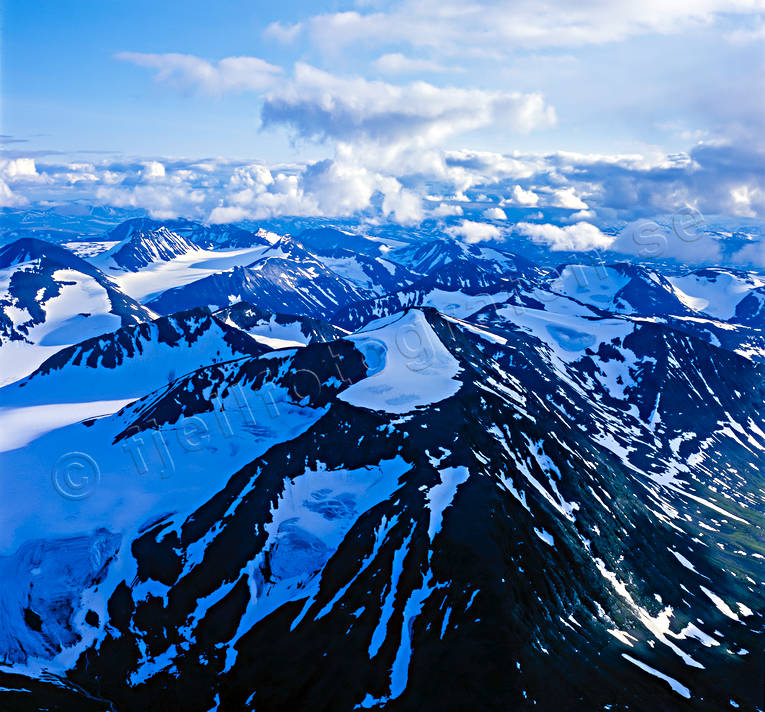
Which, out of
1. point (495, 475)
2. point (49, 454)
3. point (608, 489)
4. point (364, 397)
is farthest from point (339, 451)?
point (49, 454)

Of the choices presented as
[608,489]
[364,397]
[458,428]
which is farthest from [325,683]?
[608,489]

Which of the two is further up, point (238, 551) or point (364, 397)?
point (364, 397)

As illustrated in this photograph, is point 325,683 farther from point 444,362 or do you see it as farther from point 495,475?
point 444,362

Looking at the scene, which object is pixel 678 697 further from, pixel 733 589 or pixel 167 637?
pixel 167 637

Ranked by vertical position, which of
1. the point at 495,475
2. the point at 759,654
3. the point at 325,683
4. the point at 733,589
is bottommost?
the point at 733,589

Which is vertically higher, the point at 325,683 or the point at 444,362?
the point at 444,362

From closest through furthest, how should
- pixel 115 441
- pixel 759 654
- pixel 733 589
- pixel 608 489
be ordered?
pixel 759 654 < pixel 733 589 < pixel 608 489 < pixel 115 441

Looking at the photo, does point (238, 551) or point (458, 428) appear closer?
point (238, 551)

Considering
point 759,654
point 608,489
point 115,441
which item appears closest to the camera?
point 759,654

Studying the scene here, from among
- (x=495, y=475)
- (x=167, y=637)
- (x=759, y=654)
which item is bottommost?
(x=759, y=654)
